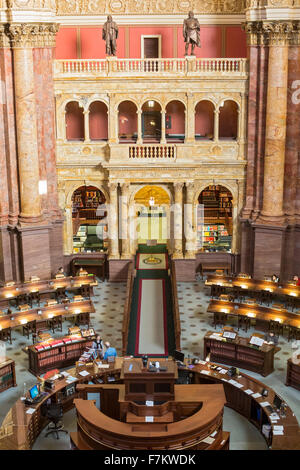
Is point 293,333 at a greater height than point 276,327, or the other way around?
point 276,327

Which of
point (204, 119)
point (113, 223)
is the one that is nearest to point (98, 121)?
point (204, 119)

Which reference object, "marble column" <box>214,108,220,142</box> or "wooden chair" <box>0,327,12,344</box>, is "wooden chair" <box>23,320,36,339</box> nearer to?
"wooden chair" <box>0,327,12,344</box>

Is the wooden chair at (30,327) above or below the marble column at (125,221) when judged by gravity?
below

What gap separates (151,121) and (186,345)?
13443 mm

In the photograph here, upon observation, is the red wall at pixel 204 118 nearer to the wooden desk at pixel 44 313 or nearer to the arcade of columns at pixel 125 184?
A: the arcade of columns at pixel 125 184

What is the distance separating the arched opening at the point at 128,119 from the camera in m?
33.1

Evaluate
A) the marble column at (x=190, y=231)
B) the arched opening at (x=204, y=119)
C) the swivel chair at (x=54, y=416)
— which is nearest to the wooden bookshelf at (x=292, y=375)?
the swivel chair at (x=54, y=416)

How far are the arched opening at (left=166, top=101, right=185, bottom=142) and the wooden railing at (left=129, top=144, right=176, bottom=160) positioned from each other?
245cm

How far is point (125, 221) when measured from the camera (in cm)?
3159

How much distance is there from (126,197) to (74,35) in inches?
354

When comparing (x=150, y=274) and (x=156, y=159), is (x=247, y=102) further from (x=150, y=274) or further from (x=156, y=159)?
(x=150, y=274)

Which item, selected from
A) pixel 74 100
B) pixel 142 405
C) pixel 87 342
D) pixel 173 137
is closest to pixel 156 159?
pixel 173 137

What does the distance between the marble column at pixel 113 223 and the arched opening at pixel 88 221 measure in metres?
1.28

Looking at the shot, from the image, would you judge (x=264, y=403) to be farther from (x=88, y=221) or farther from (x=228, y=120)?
(x=88, y=221)
